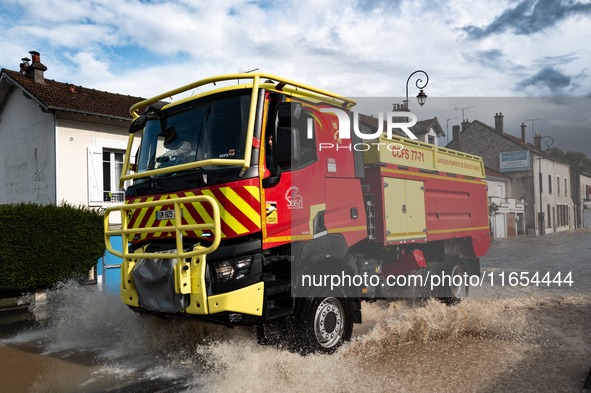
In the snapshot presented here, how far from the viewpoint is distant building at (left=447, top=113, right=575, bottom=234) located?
109 ft

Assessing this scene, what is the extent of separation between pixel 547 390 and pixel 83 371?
15.8ft

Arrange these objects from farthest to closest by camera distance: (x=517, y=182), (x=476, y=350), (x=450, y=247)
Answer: (x=517, y=182) → (x=450, y=247) → (x=476, y=350)

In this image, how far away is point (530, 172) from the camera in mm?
33562

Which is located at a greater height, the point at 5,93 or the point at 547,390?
the point at 5,93

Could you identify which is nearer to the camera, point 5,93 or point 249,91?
point 249,91

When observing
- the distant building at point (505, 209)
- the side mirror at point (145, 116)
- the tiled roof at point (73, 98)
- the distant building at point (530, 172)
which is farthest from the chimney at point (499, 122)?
the side mirror at point (145, 116)

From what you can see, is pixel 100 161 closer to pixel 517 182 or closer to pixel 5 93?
pixel 5 93

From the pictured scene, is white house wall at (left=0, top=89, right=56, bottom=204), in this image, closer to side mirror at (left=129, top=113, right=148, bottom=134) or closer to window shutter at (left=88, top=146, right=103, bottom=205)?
window shutter at (left=88, top=146, right=103, bottom=205)

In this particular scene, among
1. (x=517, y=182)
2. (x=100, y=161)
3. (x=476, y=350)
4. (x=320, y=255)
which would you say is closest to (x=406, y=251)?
(x=476, y=350)

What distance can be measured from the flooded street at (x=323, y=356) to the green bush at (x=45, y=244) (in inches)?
65.1

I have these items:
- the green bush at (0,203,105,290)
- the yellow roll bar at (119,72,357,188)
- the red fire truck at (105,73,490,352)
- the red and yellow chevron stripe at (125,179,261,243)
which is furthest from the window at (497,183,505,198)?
the red and yellow chevron stripe at (125,179,261,243)

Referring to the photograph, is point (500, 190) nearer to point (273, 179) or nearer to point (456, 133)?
point (456, 133)

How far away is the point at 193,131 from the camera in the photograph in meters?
4.87

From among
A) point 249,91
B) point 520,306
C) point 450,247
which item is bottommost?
point 520,306
